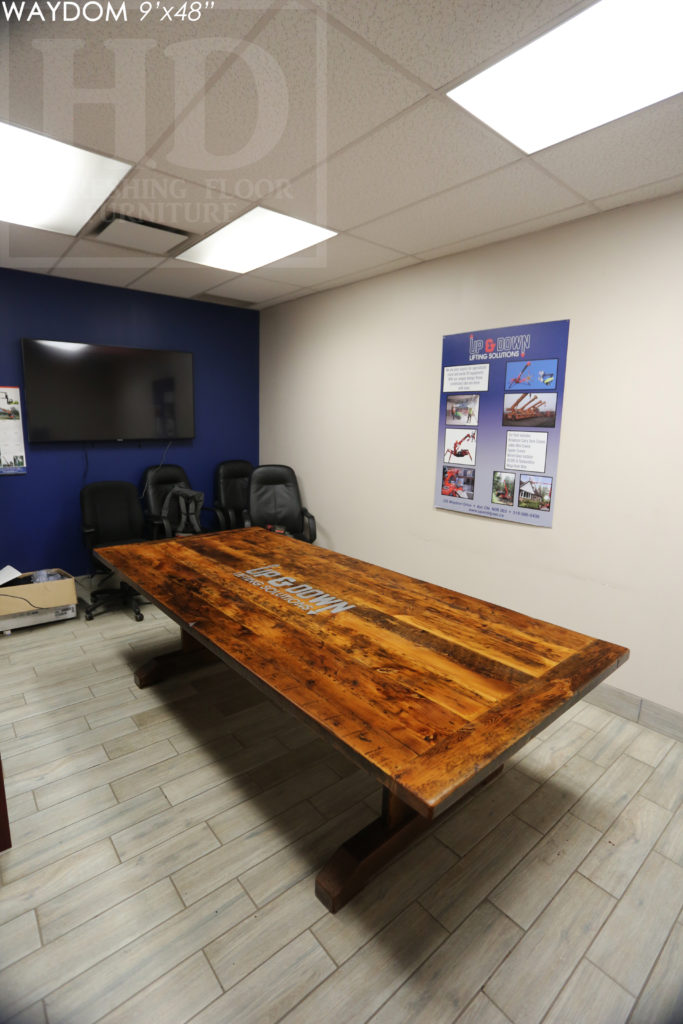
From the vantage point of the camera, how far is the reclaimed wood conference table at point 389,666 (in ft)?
3.78

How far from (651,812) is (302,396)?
12.8 feet

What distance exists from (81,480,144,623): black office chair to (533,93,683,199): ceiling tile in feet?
11.5

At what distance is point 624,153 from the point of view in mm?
1956

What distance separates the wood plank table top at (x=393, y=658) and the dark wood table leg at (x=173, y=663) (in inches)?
26.3

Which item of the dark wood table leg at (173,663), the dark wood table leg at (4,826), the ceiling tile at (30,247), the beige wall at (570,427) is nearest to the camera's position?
the dark wood table leg at (4,826)

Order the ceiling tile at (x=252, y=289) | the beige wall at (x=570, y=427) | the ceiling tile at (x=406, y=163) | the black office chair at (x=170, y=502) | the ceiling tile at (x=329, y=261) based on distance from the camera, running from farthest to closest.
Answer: the black office chair at (x=170, y=502), the ceiling tile at (x=252, y=289), the ceiling tile at (x=329, y=261), the beige wall at (x=570, y=427), the ceiling tile at (x=406, y=163)

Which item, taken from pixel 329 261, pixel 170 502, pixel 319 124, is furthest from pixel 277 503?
pixel 319 124

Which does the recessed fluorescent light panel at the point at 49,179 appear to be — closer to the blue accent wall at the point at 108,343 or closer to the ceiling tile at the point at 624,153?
the blue accent wall at the point at 108,343

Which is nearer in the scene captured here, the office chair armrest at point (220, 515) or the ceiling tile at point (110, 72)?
the ceiling tile at point (110, 72)

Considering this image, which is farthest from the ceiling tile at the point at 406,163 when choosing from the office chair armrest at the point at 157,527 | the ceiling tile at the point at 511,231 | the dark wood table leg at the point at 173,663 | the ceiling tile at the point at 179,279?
the office chair armrest at the point at 157,527

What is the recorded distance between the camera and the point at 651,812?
1.99 m

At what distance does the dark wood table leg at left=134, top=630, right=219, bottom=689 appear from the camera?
9.15 feet

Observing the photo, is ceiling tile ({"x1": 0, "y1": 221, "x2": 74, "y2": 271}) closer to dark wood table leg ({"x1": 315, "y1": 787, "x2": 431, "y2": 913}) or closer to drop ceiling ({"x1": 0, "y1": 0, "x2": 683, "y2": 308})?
drop ceiling ({"x1": 0, "y1": 0, "x2": 683, "y2": 308})

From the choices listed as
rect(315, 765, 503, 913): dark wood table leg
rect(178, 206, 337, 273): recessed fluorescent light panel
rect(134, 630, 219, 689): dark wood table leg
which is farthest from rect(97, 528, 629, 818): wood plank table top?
rect(178, 206, 337, 273): recessed fluorescent light panel
